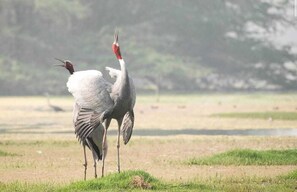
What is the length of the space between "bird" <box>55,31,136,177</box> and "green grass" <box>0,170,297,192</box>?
476 millimetres

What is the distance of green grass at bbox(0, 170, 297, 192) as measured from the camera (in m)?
9.90

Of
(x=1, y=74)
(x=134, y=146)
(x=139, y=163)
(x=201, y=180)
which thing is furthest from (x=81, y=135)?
(x=1, y=74)

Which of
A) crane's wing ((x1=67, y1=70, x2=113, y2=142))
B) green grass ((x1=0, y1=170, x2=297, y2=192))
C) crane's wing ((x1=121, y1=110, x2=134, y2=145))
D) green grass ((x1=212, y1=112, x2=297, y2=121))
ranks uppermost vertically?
green grass ((x1=212, y1=112, x2=297, y2=121))

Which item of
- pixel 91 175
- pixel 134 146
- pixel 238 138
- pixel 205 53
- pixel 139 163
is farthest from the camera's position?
pixel 205 53

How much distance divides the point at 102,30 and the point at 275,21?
1186 centimetres

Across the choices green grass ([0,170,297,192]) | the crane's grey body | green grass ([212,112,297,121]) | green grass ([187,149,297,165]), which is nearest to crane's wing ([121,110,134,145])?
the crane's grey body

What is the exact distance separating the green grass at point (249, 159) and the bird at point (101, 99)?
3.57 meters

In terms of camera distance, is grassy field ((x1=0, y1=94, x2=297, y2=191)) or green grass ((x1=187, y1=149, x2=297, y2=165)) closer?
grassy field ((x1=0, y1=94, x2=297, y2=191))

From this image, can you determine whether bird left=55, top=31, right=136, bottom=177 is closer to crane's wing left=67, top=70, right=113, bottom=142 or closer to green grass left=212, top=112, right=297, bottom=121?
crane's wing left=67, top=70, right=113, bottom=142

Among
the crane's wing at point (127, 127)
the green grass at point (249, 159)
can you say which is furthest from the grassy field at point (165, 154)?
the crane's wing at point (127, 127)

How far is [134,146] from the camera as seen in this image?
18.0 metres

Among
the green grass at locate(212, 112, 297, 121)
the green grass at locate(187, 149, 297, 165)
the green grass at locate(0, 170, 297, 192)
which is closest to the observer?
the green grass at locate(0, 170, 297, 192)

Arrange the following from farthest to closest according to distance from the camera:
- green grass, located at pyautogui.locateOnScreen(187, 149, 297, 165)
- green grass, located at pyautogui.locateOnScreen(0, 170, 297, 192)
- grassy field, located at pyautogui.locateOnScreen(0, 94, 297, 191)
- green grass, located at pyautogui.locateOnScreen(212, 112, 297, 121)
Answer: green grass, located at pyautogui.locateOnScreen(212, 112, 297, 121) → green grass, located at pyautogui.locateOnScreen(187, 149, 297, 165) → grassy field, located at pyautogui.locateOnScreen(0, 94, 297, 191) → green grass, located at pyautogui.locateOnScreen(0, 170, 297, 192)

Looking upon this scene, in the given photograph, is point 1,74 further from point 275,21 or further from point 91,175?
point 91,175
